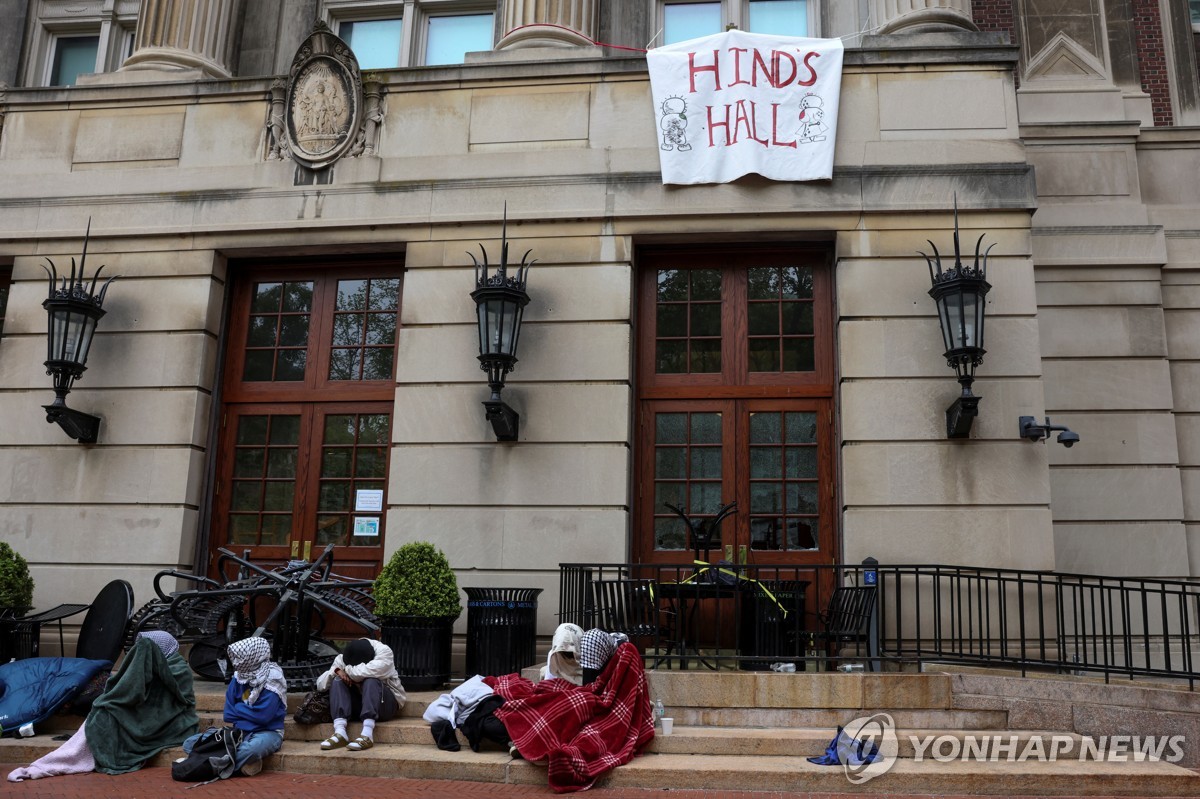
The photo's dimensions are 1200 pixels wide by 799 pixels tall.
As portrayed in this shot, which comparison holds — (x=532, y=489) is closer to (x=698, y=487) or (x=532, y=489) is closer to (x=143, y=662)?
(x=698, y=487)

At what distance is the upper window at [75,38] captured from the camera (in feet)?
53.8

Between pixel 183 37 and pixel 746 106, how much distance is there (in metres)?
8.08

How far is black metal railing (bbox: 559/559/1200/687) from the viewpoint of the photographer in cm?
955

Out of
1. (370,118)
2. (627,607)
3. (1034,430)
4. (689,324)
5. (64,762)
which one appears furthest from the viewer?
(370,118)

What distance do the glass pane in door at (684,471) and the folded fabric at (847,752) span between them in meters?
4.03

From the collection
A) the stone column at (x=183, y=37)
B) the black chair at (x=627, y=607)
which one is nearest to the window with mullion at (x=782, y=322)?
the black chair at (x=627, y=607)

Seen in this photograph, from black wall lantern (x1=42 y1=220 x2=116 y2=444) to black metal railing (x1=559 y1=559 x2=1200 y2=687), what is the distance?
6438 mm

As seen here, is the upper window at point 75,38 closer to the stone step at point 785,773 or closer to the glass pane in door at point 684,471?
the glass pane in door at point 684,471

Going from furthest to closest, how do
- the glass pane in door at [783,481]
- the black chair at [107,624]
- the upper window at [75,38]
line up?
1. the upper window at [75,38]
2. the glass pane in door at [783,481]
3. the black chair at [107,624]

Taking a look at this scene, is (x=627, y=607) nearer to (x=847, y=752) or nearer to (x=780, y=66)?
(x=847, y=752)

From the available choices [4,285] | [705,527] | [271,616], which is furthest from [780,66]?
[4,285]

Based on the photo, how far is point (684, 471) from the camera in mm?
12273

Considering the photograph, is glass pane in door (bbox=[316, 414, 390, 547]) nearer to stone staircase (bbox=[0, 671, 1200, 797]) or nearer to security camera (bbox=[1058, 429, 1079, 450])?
stone staircase (bbox=[0, 671, 1200, 797])

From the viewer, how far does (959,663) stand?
9773 mm
